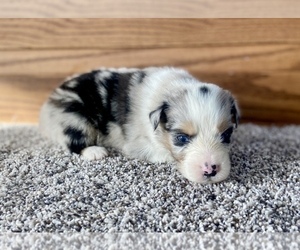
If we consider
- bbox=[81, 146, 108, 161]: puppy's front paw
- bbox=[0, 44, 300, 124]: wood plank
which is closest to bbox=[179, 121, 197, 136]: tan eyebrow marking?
bbox=[81, 146, 108, 161]: puppy's front paw

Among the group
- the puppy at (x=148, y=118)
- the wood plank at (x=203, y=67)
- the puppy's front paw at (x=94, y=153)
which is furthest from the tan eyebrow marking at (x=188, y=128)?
the wood plank at (x=203, y=67)

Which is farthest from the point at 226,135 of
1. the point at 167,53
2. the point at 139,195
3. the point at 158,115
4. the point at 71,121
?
the point at 167,53

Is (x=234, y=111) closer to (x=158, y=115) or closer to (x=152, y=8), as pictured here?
(x=158, y=115)

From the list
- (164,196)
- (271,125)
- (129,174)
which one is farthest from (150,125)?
(271,125)

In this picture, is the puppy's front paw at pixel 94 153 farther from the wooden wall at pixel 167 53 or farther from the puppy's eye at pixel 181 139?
the wooden wall at pixel 167 53

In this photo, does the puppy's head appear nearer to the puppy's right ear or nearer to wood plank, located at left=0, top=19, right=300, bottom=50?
the puppy's right ear

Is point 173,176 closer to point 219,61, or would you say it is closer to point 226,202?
point 226,202
